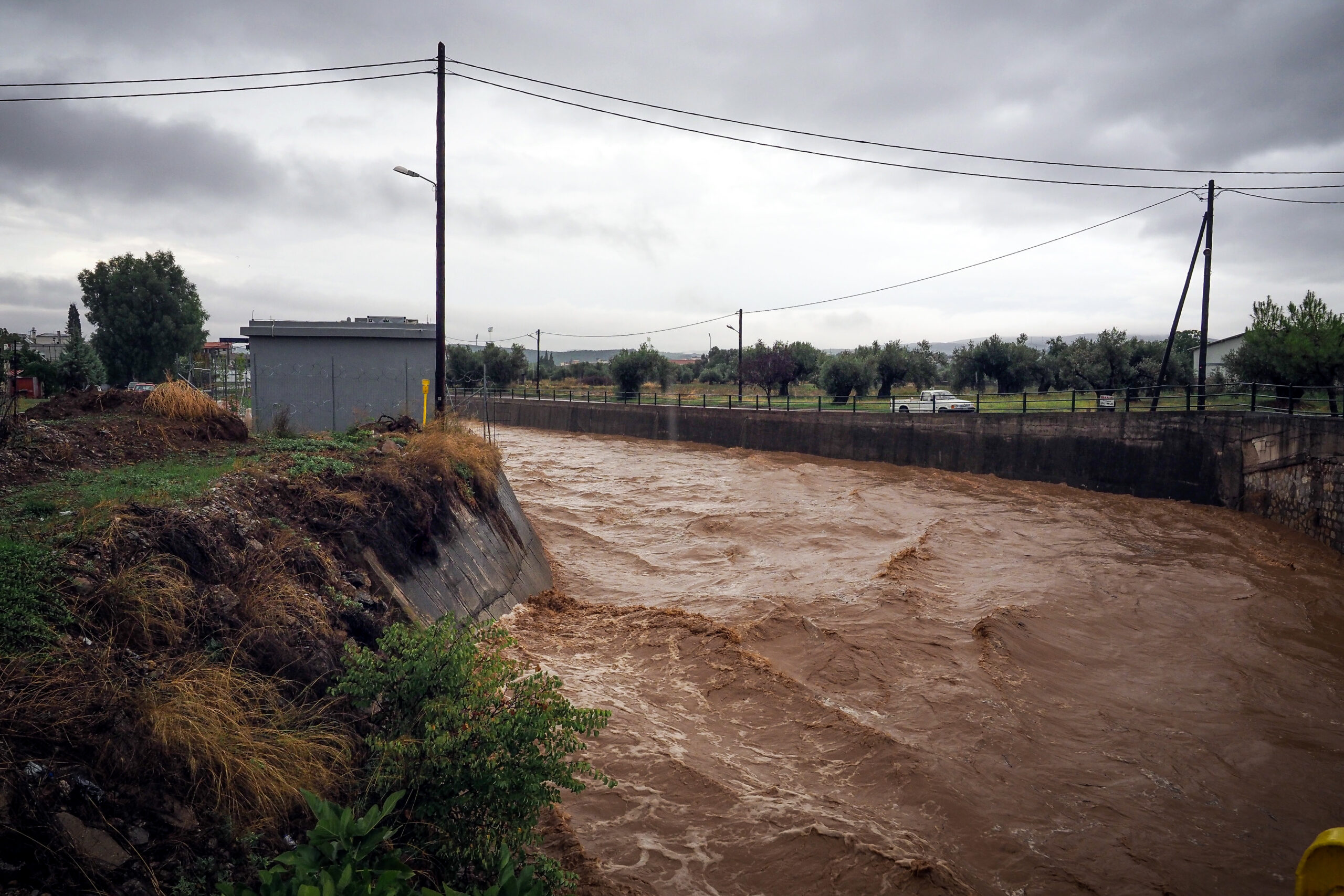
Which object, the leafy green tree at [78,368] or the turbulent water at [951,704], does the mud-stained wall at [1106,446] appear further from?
the leafy green tree at [78,368]

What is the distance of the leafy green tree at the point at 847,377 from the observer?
178 feet

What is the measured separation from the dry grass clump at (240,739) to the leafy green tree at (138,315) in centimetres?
5179

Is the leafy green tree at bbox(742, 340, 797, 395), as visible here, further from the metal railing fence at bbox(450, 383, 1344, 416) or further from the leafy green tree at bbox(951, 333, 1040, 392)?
the leafy green tree at bbox(951, 333, 1040, 392)

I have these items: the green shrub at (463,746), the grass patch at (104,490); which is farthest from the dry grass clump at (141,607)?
the green shrub at (463,746)

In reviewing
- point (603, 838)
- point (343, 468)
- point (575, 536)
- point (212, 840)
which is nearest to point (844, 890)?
point (603, 838)

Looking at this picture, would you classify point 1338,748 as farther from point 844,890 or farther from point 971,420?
point 971,420

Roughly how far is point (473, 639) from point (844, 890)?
3422 millimetres

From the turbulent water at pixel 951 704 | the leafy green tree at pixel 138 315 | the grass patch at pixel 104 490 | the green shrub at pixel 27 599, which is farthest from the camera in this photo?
the leafy green tree at pixel 138 315

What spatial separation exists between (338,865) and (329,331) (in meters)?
16.6

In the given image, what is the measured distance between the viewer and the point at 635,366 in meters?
61.0

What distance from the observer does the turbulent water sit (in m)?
6.50

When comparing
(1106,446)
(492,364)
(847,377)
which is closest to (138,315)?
(492,364)

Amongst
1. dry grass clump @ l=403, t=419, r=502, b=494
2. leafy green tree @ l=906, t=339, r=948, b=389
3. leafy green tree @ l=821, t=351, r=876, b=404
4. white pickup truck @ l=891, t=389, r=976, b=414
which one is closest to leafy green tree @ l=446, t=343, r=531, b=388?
leafy green tree @ l=821, t=351, r=876, b=404

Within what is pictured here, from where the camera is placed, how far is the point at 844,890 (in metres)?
5.99
